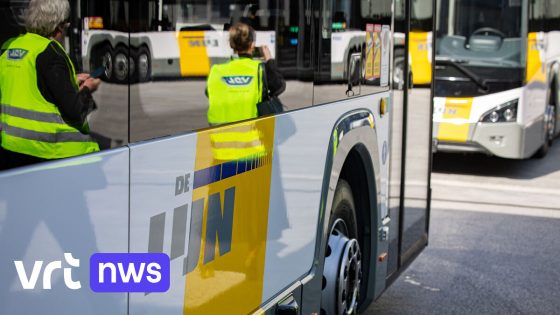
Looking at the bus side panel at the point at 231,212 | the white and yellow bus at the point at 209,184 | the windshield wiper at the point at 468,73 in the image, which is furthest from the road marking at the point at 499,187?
the bus side panel at the point at 231,212

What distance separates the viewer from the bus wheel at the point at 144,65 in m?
2.82

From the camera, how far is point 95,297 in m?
2.56

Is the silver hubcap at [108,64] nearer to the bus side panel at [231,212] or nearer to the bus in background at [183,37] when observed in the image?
the bus in background at [183,37]

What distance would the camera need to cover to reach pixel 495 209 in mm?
10031

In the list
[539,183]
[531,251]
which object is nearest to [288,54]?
[531,251]

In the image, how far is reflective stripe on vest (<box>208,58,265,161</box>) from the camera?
3332mm

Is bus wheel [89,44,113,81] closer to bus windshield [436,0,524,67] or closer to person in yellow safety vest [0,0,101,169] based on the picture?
person in yellow safety vest [0,0,101,169]

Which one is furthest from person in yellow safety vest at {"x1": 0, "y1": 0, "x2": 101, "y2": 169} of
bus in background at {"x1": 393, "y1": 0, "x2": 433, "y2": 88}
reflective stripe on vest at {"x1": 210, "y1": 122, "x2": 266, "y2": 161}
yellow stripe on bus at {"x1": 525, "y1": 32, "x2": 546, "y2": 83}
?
yellow stripe on bus at {"x1": 525, "y1": 32, "x2": 546, "y2": 83}

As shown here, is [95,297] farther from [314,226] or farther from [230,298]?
[314,226]

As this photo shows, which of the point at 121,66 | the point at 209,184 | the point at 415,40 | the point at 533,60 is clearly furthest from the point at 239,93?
the point at 533,60

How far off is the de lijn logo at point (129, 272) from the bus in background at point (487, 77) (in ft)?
31.5

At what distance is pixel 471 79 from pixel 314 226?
8.15 metres

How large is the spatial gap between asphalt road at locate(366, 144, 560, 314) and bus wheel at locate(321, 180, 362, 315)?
105 cm

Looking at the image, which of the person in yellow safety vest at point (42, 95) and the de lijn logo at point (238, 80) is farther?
the de lijn logo at point (238, 80)
